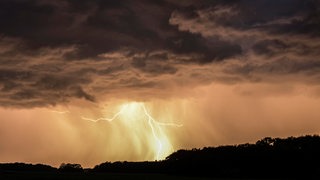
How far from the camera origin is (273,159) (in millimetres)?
129250

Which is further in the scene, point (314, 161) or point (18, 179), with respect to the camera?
point (314, 161)

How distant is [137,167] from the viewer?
177 metres

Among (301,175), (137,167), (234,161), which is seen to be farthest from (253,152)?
(137,167)

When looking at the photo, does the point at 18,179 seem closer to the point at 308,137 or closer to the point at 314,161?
the point at 314,161

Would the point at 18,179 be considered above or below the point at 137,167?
below

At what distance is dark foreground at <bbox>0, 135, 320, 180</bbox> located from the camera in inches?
4641

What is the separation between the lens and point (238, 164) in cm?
13600

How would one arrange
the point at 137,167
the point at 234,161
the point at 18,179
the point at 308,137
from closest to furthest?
1. the point at 18,179
2. the point at 234,161
3. the point at 308,137
4. the point at 137,167

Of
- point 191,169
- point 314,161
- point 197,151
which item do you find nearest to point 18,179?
point 191,169

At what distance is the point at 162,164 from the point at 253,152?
120 feet

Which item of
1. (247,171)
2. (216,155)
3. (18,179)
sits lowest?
(18,179)

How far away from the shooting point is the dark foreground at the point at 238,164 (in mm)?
117875

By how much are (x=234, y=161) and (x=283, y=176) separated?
2268cm

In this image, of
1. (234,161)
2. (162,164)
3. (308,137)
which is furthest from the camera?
(162,164)
